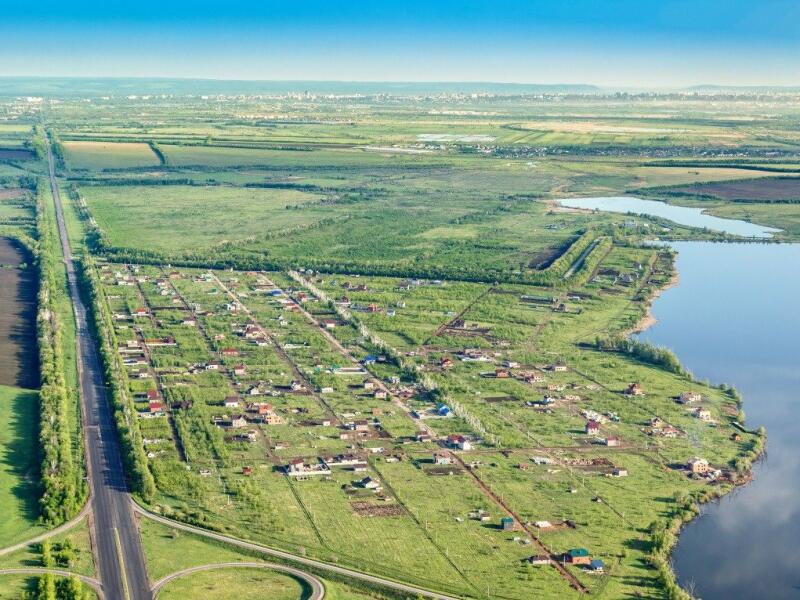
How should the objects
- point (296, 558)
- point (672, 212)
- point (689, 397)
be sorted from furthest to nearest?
point (672, 212)
point (689, 397)
point (296, 558)

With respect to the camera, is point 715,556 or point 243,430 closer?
point 715,556

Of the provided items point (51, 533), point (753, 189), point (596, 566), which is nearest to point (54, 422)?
point (51, 533)

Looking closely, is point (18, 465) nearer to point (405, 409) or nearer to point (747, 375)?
point (405, 409)

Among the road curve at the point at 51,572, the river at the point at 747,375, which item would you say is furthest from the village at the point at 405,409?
the road curve at the point at 51,572

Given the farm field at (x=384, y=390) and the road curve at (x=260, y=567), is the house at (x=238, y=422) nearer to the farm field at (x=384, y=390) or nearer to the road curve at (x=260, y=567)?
the farm field at (x=384, y=390)

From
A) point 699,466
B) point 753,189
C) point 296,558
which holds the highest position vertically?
point 753,189

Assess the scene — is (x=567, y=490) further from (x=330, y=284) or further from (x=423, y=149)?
(x=423, y=149)

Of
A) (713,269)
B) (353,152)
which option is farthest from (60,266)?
(353,152)
